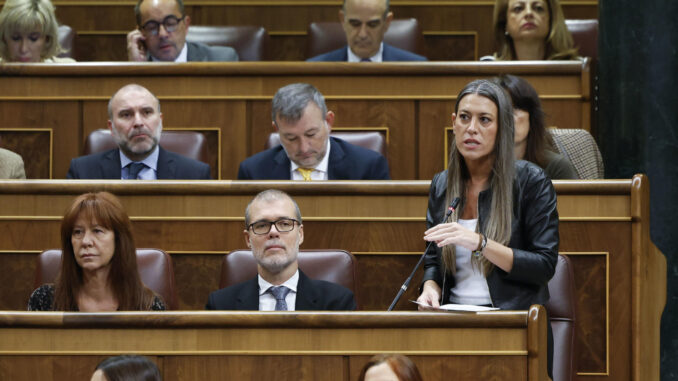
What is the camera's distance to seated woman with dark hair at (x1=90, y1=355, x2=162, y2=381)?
0.94 meters

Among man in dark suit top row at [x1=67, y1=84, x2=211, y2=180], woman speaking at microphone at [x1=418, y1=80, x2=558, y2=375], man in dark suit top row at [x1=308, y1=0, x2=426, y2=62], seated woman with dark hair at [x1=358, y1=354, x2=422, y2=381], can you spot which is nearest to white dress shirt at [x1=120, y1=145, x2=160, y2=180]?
man in dark suit top row at [x1=67, y1=84, x2=211, y2=180]

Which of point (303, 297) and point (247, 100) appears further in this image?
point (247, 100)

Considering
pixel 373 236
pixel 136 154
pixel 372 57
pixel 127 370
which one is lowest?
pixel 127 370

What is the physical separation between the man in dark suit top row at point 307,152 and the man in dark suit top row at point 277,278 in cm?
26

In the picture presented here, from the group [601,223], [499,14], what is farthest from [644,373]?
[499,14]

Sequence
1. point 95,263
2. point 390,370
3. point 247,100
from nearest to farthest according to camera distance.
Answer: point 390,370, point 95,263, point 247,100

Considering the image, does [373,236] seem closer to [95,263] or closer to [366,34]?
[95,263]

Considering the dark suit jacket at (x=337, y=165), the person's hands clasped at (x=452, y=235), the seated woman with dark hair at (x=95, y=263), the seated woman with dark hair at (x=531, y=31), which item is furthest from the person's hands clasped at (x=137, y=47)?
the person's hands clasped at (x=452, y=235)

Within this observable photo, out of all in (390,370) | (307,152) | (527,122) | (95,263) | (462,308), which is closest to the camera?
(390,370)

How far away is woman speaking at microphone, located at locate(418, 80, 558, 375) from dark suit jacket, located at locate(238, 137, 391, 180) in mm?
366

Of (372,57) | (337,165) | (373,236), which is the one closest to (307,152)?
(337,165)

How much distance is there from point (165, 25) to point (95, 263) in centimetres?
73

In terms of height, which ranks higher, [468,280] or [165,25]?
[165,25]

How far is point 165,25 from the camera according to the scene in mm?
1892
